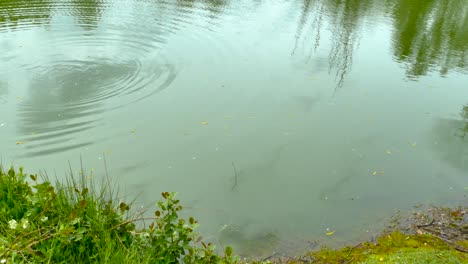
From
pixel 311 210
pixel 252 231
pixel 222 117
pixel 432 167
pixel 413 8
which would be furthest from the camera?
pixel 413 8

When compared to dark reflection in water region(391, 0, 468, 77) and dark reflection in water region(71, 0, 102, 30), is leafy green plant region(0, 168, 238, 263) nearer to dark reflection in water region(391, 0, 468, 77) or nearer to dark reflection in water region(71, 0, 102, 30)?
dark reflection in water region(391, 0, 468, 77)

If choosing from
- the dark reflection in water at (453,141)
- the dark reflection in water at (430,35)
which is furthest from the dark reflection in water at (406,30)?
the dark reflection in water at (453,141)

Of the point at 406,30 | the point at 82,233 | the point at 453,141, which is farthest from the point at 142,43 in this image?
the point at 406,30

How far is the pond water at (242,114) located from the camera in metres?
4.30

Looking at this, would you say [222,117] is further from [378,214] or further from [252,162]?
[378,214]

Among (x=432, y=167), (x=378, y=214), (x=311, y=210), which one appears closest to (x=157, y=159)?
(x=311, y=210)

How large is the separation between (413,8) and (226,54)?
7.66 metres

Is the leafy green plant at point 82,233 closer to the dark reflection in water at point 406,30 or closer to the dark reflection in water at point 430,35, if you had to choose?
the dark reflection in water at point 406,30

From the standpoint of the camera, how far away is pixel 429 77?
7684 mm

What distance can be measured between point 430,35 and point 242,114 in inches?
269

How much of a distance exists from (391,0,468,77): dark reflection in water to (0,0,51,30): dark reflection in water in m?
7.46

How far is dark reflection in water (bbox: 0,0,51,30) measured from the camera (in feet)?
28.1

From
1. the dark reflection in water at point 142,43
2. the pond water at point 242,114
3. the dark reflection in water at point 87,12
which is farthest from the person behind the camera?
the dark reflection in water at point 87,12

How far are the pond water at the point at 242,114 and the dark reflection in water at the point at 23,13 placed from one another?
1.7 inches
